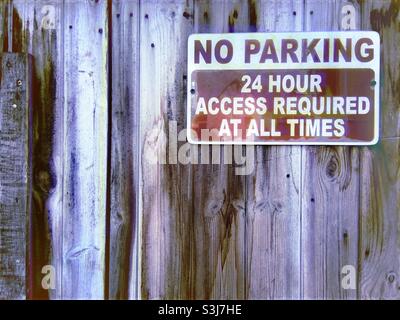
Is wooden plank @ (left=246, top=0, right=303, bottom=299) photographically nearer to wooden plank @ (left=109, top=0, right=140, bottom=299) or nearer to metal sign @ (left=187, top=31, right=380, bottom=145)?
metal sign @ (left=187, top=31, right=380, bottom=145)

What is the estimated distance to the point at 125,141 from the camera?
67.1 inches

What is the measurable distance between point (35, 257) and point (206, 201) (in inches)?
28.9

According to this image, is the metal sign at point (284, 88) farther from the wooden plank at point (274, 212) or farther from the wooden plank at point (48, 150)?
the wooden plank at point (48, 150)

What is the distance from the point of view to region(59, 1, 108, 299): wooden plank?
Result: 171cm

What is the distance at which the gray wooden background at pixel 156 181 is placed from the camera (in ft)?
5.40

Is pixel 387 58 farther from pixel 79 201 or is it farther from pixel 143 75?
pixel 79 201

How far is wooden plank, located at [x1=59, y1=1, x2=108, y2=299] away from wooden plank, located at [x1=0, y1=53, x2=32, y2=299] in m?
0.15

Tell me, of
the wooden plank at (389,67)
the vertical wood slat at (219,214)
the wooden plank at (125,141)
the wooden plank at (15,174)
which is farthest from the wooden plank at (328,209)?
the wooden plank at (15,174)

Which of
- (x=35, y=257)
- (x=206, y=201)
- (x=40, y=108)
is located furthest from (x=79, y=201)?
(x=206, y=201)

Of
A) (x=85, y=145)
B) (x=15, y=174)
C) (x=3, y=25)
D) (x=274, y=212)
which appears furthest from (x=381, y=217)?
(x=3, y=25)

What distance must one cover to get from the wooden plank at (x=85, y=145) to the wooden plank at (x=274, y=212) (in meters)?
0.61

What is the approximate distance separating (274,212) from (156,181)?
19.2 inches

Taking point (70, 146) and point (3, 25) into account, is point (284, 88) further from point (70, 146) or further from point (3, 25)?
point (3, 25)

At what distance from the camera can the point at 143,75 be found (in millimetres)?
1699
